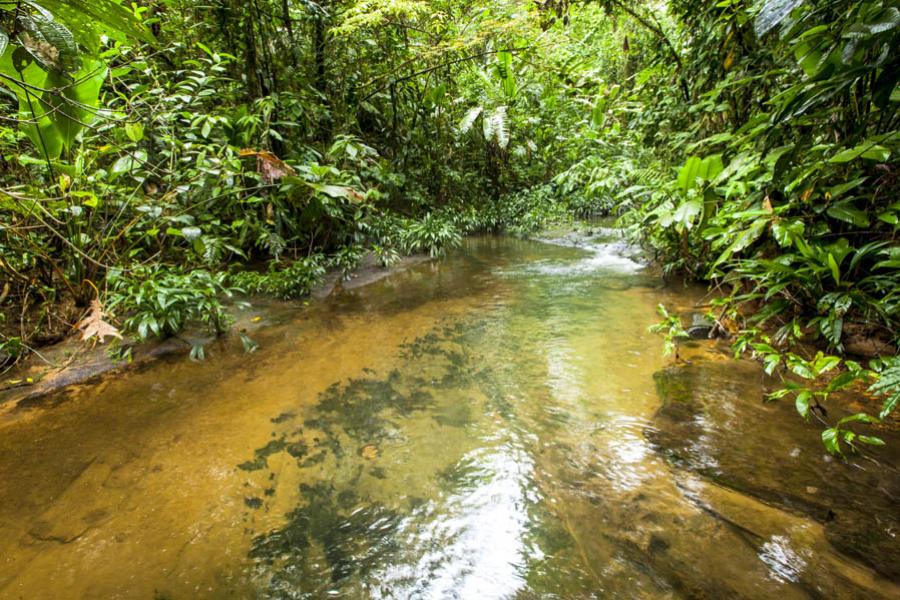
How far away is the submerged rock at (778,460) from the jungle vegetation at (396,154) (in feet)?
0.44

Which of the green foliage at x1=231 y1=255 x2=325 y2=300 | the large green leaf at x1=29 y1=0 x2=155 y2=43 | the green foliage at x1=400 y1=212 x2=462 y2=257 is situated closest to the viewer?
the large green leaf at x1=29 y1=0 x2=155 y2=43

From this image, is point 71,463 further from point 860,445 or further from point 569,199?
point 569,199

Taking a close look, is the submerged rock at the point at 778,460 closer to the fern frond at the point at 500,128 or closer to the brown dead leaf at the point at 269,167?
the brown dead leaf at the point at 269,167

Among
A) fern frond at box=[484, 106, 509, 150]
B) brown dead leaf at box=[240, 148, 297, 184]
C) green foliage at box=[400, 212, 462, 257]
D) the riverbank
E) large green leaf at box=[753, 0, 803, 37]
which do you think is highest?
fern frond at box=[484, 106, 509, 150]

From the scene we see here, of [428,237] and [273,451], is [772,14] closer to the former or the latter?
[273,451]

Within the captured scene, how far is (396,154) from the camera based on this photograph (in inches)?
287

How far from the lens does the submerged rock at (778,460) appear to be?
140cm

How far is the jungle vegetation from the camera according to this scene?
55.4 inches

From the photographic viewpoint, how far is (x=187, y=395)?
8.43 feet

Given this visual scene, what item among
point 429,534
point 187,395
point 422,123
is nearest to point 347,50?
point 422,123

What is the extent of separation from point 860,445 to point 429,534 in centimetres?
171

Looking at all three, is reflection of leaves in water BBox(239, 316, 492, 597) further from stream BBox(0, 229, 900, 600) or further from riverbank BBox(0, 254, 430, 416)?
riverbank BBox(0, 254, 430, 416)

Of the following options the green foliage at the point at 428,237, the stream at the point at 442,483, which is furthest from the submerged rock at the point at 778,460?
the green foliage at the point at 428,237

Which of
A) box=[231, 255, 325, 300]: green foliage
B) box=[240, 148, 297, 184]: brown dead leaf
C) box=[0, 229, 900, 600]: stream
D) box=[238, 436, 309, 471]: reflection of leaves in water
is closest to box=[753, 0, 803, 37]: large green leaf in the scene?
box=[0, 229, 900, 600]: stream
